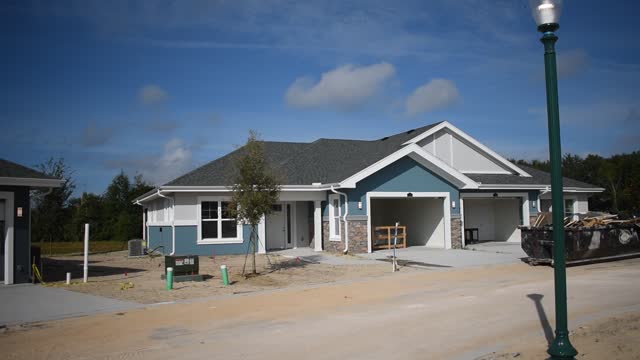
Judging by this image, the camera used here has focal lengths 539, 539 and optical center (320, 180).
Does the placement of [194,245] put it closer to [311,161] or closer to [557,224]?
[311,161]

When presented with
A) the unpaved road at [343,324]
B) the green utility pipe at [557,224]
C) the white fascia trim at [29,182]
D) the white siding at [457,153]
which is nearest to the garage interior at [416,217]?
the white siding at [457,153]

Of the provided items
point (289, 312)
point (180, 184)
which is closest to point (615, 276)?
point (289, 312)

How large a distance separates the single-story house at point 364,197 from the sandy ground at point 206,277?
7.17ft

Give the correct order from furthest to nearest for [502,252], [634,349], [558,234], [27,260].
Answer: [502,252]
[27,260]
[634,349]
[558,234]

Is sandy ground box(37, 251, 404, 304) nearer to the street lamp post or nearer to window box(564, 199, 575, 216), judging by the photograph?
the street lamp post

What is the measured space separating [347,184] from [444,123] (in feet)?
27.2

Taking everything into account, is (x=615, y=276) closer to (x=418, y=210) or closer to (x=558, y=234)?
(x=558, y=234)

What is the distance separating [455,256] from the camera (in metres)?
20.4

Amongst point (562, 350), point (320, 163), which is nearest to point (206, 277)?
point (320, 163)

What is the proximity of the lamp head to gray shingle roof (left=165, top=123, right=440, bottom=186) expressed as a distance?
50.6ft

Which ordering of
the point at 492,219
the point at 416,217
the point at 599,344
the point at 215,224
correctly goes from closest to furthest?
1. the point at 599,344
2. the point at 215,224
3. the point at 416,217
4. the point at 492,219

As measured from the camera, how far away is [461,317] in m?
9.59

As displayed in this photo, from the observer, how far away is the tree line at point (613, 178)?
44.7m

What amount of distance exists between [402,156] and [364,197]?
97.8 inches
